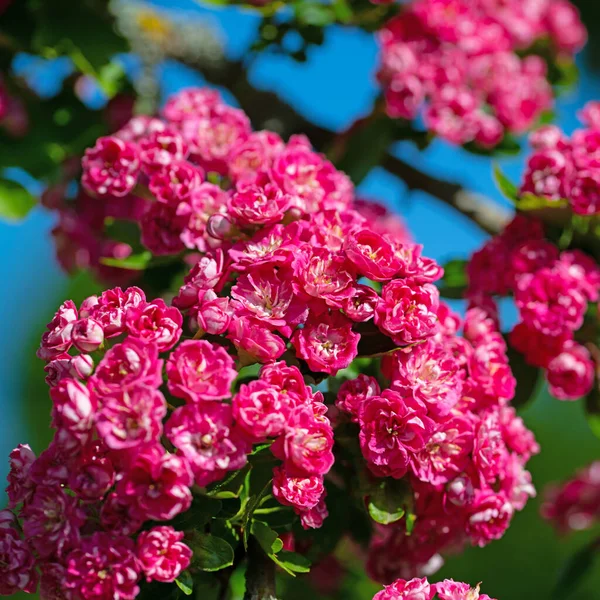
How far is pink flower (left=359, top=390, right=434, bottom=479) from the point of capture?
42.8 inches

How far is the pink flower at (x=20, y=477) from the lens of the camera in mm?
1007

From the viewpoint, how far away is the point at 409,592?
1038 mm

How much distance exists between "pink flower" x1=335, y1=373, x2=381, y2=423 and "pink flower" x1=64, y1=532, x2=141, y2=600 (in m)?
0.35

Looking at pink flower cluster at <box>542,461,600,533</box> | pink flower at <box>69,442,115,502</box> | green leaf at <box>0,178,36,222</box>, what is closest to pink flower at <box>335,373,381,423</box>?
pink flower at <box>69,442,115,502</box>

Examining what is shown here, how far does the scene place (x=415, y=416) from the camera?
3.58 feet

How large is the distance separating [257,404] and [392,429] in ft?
0.71

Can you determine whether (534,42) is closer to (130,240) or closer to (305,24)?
(305,24)

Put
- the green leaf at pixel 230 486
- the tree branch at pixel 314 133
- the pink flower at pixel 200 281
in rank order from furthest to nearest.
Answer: the tree branch at pixel 314 133 < the pink flower at pixel 200 281 < the green leaf at pixel 230 486

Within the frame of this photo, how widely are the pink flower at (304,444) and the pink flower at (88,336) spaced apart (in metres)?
0.27

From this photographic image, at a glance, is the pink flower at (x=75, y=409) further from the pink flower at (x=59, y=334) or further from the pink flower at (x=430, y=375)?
the pink flower at (x=430, y=375)

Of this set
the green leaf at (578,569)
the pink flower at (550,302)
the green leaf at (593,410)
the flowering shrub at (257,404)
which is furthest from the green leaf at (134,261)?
the green leaf at (578,569)

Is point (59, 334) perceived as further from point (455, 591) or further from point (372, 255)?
point (455, 591)

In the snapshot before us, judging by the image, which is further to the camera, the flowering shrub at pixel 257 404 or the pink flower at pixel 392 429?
the pink flower at pixel 392 429

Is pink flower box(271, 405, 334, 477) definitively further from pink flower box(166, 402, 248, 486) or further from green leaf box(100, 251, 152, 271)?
→ green leaf box(100, 251, 152, 271)
